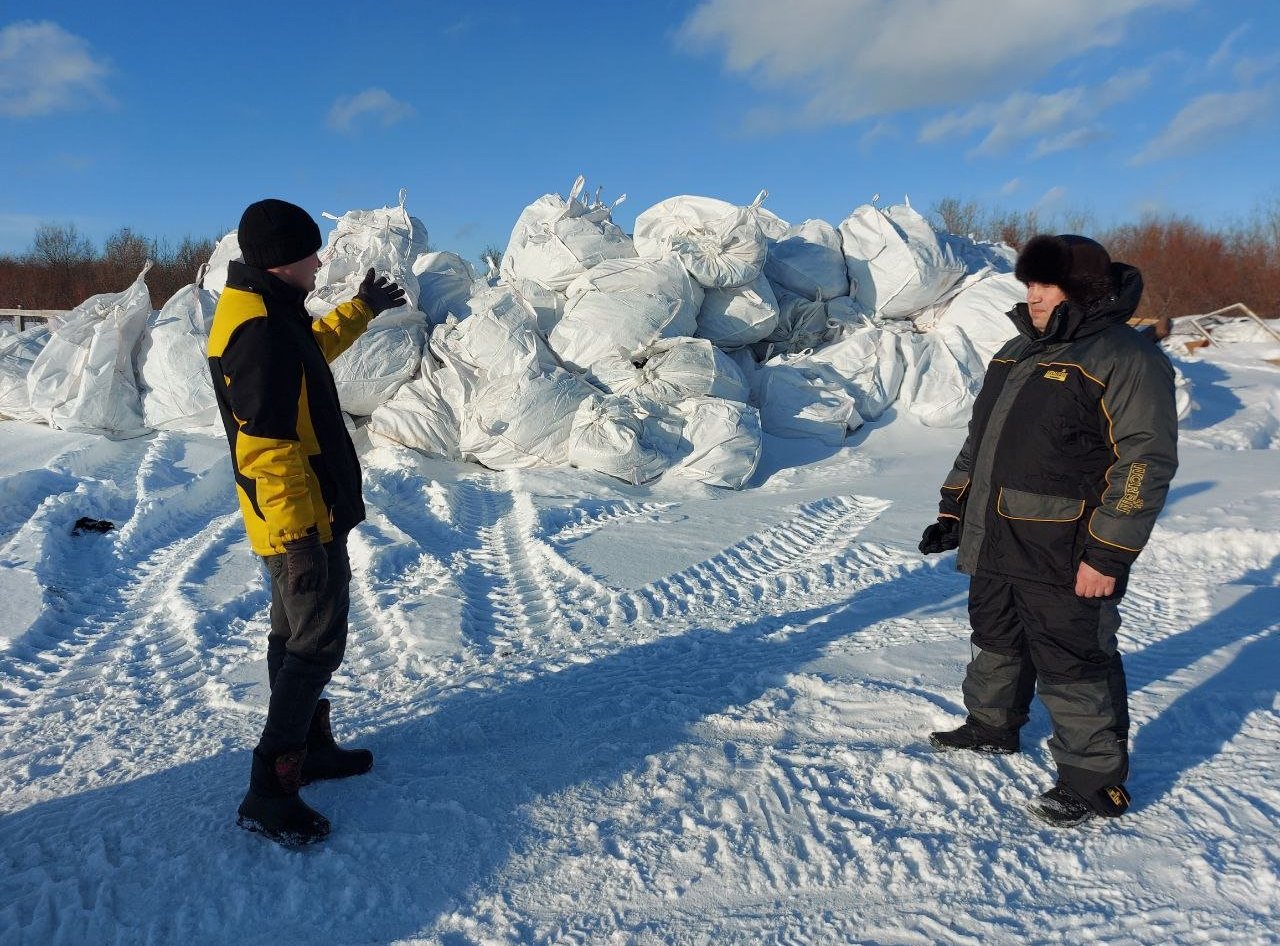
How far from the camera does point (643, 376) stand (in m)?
5.66

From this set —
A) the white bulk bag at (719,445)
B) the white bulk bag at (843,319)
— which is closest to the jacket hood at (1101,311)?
the white bulk bag at (719,445)

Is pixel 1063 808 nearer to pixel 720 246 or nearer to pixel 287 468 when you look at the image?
pixel 287 468

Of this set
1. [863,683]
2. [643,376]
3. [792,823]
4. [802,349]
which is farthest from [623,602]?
[802,349]

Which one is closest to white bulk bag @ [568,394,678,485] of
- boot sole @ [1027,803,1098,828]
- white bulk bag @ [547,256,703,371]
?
white bulk bag @ [547,256,703,371]

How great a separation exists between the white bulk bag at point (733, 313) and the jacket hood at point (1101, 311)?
4.28 metres

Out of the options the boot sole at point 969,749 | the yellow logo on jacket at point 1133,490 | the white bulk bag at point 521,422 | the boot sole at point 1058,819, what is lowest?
the boot sole at point 1058,819

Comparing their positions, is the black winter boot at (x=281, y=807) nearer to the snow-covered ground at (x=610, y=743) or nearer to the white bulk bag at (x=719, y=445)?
the snow-covered ground at (x=610, y=743)

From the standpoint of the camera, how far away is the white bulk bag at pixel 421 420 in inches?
218

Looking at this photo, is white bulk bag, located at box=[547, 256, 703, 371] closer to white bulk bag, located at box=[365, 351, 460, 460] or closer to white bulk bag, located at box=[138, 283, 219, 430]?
white bulk bag, located at box=[365, 351, 460, 460]

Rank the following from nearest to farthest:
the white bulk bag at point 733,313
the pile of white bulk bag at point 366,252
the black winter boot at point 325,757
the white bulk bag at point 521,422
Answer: the black winter boot at point 325,757, the white bulk bag at point 521,422, the pile of white bulk bag at point 366,252, the white bulk bag at point 733,313

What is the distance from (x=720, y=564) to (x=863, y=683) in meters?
1.30

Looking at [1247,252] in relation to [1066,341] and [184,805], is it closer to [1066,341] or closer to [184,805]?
[1066,341]

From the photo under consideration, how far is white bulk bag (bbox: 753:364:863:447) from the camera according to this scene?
6145 mm

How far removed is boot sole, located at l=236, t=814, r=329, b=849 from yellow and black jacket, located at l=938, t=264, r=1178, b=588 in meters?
1.70
